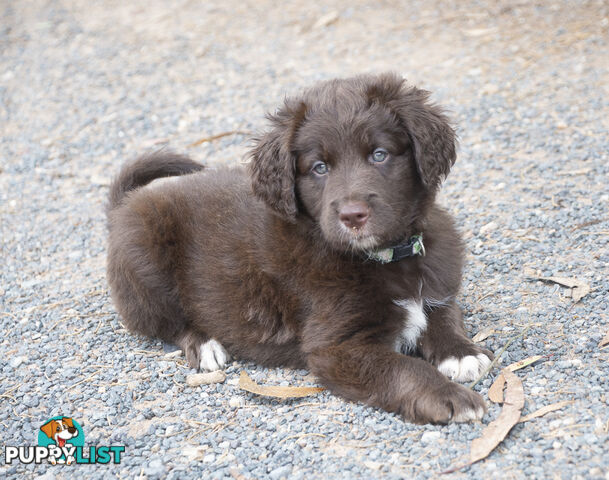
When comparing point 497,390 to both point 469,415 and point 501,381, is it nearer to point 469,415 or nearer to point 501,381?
point 501,381

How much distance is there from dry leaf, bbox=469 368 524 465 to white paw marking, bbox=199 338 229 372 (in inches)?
64.3

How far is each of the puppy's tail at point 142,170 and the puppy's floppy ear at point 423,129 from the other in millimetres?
1840

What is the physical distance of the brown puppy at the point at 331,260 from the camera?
3.67m

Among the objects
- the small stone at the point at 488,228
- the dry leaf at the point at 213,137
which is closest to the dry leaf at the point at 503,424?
the small stone at the point at 488,228

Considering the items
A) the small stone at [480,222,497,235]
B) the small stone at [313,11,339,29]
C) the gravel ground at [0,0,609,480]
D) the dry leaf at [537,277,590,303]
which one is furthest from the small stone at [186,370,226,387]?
the small stone at [313,11,339,29]

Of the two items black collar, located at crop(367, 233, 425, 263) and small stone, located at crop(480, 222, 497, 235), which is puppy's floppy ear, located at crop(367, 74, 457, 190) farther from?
small stone, located at crop(480, 222, 497, 235)

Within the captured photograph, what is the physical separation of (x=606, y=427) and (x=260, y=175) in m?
2.07

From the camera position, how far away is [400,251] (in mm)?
3955

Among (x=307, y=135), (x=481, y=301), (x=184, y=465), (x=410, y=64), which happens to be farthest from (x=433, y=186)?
(x=410, y=64)

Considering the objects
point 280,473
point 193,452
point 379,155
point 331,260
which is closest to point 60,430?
point 193,452

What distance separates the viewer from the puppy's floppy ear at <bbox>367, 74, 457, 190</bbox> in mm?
3787

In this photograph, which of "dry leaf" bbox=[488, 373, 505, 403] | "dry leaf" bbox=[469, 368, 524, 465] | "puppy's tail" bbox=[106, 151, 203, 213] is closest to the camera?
"dry leaf" bbox=[469, 368, 524, 465]

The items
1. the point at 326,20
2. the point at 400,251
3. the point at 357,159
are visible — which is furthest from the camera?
the point at 326,20

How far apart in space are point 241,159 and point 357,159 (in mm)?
1597
